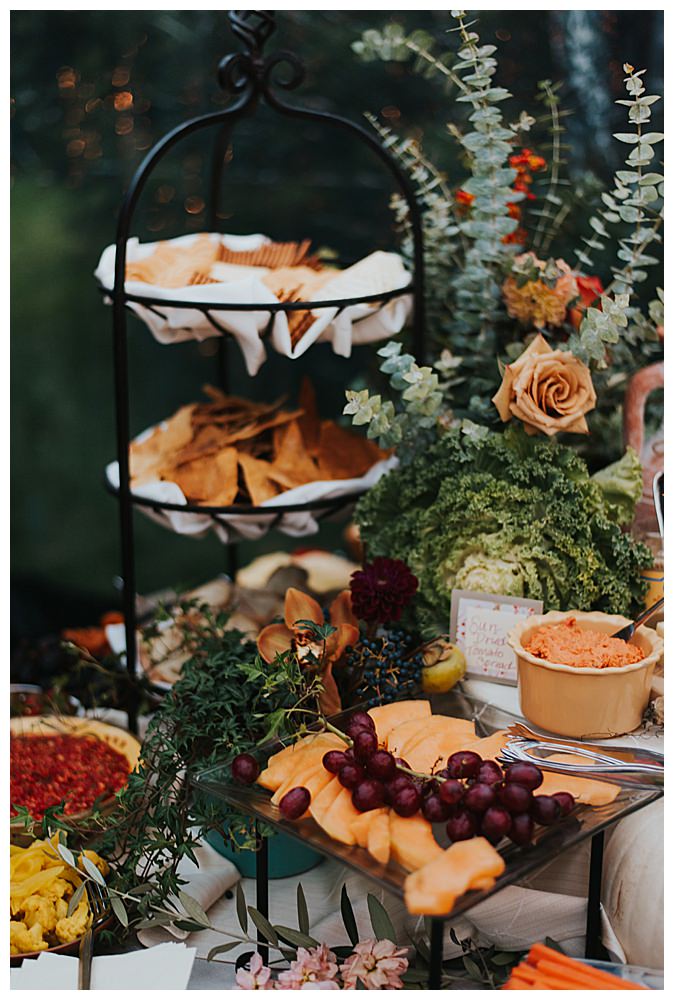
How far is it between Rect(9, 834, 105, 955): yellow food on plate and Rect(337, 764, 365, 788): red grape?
13.9 inches

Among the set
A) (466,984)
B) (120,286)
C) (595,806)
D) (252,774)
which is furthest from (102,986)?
(120,286)

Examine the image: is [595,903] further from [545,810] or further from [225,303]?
[225,303]

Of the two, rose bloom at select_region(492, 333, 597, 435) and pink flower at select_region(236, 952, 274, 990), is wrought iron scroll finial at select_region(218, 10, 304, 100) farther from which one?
pink flower at select_region(236, 952, 274, 990)

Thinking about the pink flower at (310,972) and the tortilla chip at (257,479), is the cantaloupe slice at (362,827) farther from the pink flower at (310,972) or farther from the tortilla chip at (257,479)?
the tortilla chip at (257,479)

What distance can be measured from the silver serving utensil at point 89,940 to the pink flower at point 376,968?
0.27 m

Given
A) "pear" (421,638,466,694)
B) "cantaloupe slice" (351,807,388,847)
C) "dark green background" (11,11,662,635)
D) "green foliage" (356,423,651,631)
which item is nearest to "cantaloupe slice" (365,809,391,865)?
"cantaloupe slice" (351,807,388,847)

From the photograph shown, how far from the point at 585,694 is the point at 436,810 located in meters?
0.25

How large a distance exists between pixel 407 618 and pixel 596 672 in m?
0.34

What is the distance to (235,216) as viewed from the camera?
270 cm

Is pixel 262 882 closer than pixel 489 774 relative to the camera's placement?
No

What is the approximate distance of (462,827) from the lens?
925 millimetres

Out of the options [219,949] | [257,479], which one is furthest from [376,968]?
[257,479]

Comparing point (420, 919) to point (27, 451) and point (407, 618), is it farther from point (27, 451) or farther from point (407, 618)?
point (27, 451)

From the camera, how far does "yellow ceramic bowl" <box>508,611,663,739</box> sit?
1.10 metres
